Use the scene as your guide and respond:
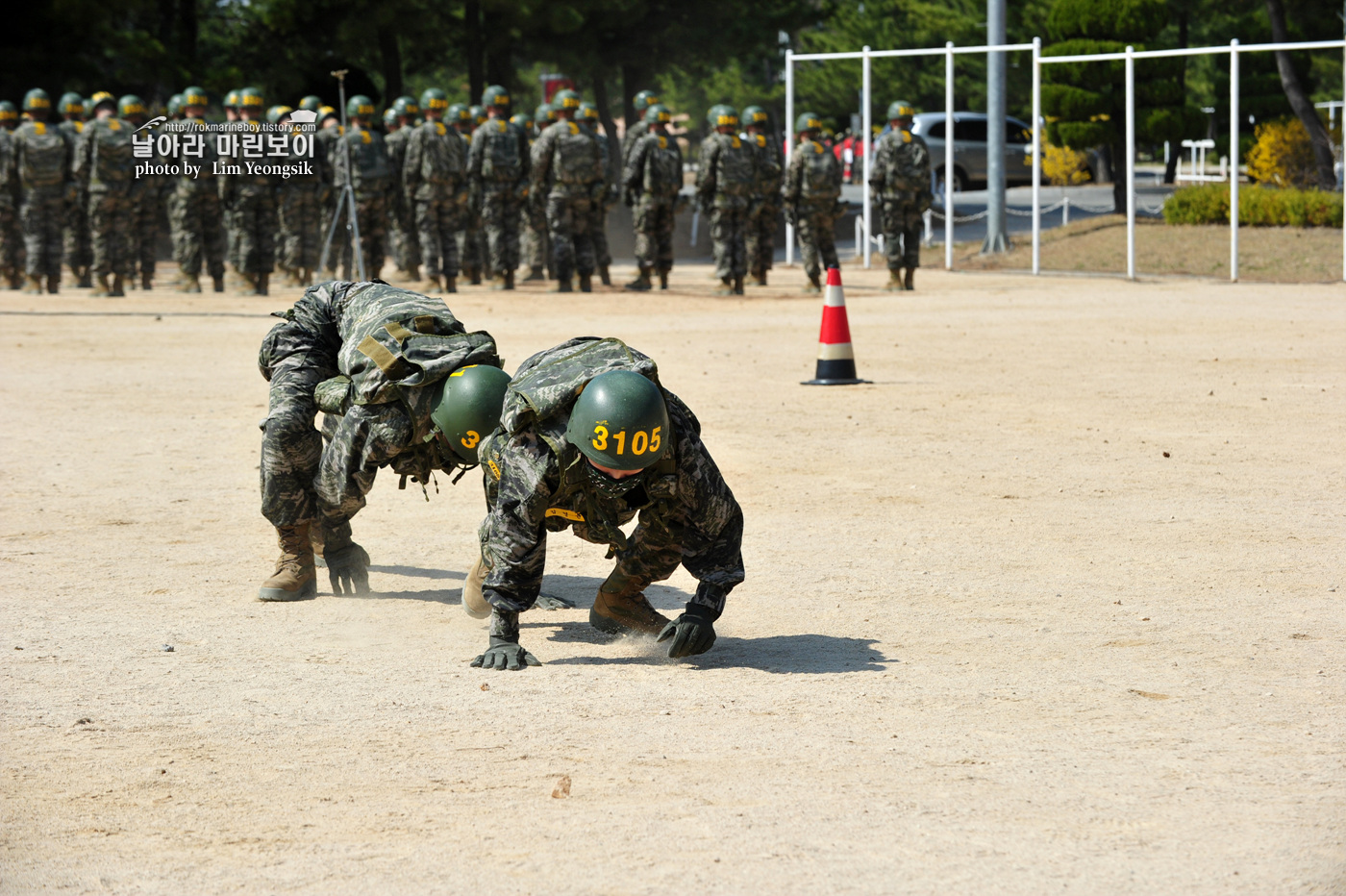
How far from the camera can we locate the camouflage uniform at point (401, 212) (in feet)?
69.5

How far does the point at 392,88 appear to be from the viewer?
34125mm

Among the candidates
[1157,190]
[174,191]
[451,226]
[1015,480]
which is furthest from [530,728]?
[1157,190]

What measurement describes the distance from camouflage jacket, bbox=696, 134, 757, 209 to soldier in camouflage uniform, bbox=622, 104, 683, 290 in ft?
1.37

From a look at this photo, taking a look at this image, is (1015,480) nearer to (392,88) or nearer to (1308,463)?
(1308,463)

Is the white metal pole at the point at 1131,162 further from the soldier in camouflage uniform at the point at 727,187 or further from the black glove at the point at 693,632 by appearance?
the black glove at the point at 693,632

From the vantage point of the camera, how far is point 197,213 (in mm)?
21203

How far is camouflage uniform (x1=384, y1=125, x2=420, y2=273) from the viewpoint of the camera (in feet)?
69.5

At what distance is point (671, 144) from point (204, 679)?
16457mm

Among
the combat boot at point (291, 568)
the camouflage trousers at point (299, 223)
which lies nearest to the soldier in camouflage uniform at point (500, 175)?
the camouflage trousers at point (299, 223)

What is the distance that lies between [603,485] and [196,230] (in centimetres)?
1770

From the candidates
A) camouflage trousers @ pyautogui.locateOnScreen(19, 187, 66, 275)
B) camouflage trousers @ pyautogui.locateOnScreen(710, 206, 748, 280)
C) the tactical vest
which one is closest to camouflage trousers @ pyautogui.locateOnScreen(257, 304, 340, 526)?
camouflage trousers @ pyautogui.locateOnScreen(710, 206, 748, 280)

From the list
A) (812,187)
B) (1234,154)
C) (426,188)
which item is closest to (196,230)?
(426,188)

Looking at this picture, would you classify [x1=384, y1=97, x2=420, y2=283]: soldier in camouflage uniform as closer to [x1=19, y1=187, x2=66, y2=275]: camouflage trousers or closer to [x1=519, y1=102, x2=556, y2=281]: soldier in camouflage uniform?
[x1=519, y1=102, x2=556, y2=281]: soldier in camouflage uniform

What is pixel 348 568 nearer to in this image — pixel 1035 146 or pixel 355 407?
pixel 355 407
